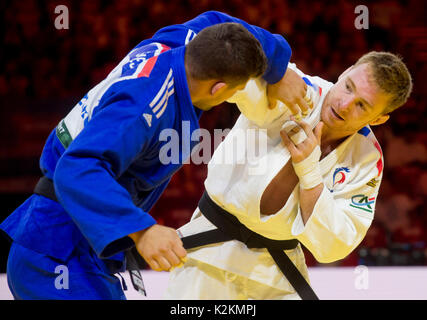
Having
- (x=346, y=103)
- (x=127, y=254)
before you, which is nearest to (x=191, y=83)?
(x=127, y=254)

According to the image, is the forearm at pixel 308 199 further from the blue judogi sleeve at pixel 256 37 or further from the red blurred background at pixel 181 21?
the red blurred background at pixel 181 21

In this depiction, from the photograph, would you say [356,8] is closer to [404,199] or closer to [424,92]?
[424,92]

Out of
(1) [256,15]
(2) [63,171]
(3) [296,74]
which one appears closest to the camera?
(2) [63,171]

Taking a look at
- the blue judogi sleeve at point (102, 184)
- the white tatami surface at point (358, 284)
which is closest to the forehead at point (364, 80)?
the blue judogi sleeve at point (102, 184)

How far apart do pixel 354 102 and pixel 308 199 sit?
42cm

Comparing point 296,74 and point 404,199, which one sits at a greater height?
point 296,74

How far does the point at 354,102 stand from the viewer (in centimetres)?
200

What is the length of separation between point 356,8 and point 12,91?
136 inches

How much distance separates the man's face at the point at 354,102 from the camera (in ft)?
6.55

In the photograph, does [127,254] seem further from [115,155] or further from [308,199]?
[308,199]

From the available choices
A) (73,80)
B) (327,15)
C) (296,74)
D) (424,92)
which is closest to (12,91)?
(73,80)

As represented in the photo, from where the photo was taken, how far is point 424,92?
5531 mm

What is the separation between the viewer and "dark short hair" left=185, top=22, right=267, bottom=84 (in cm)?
148

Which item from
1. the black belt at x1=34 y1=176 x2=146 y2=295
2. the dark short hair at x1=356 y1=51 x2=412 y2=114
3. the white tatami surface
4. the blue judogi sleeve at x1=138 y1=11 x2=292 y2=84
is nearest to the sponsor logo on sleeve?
the dark short hair at x1=356 y1=51 x2=412 y2=114
